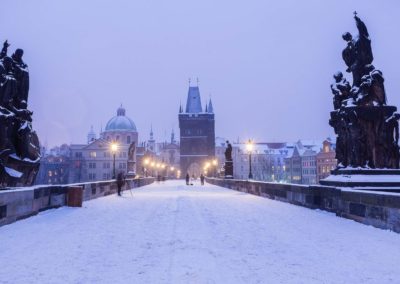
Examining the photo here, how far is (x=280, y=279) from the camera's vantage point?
4.53 meters

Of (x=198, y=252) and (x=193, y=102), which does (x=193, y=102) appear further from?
(x=198, y=252)

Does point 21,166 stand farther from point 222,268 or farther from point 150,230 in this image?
point 222,268

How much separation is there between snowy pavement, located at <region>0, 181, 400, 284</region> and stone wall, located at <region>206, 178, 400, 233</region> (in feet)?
1.11

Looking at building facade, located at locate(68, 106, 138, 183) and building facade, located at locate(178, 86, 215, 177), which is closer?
building facade, located at locate(68, 106, 138, 183)

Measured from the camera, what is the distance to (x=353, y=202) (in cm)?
978

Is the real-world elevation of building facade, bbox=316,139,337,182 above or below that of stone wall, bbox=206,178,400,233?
above

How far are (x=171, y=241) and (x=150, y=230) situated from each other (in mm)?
1507

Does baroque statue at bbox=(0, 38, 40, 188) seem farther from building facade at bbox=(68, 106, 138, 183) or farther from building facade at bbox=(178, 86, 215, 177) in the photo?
building facade at bbox=(178, 86, 215, 177)

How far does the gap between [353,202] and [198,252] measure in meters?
5.28

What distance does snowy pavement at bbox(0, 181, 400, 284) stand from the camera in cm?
466

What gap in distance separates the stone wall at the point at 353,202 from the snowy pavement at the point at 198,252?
34cm

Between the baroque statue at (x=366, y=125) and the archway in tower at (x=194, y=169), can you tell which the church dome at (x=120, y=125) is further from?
the baroque statue at (x=366, y=125)

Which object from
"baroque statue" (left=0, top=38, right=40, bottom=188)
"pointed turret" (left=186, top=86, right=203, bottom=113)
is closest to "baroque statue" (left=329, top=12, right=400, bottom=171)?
"baroque statue" (left=0, top=38, right=40, bottom=188)

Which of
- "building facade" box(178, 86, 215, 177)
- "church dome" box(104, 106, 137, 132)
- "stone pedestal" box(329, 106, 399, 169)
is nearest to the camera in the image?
"stone pedestal" box(329, 106, 399, 169)
